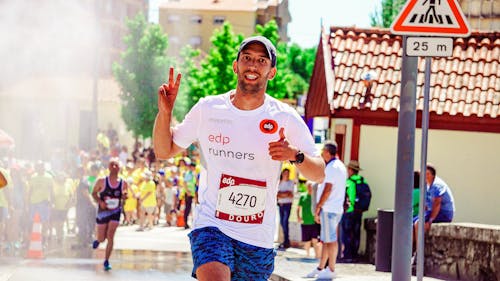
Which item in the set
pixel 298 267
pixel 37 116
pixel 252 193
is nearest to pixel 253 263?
pixel 252 193

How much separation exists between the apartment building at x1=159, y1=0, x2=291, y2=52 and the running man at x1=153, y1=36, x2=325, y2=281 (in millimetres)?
105805

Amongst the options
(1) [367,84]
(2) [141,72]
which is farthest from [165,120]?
(2) [141,72]

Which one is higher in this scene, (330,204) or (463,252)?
(330,204)

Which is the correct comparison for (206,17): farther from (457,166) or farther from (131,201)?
(457,166)

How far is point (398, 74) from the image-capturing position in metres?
21.7

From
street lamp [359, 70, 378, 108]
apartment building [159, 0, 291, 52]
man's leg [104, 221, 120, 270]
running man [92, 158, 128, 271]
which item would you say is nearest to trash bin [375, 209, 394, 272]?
man's leg [104, 221, 120, 270]

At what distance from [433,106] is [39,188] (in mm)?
7555

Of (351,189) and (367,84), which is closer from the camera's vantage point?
(351,189)

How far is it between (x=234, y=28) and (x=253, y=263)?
109413 mm

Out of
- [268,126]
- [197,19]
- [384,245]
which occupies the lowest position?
[384,245]

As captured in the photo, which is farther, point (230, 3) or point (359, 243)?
point (230, 3)

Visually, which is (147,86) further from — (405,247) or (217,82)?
(405,247)

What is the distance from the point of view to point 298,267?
18.6 metres

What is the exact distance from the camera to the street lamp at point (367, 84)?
21.2 m
